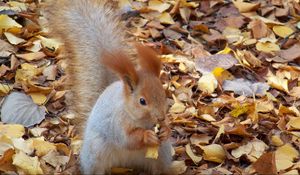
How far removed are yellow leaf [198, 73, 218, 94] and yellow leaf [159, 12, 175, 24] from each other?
0.51 m

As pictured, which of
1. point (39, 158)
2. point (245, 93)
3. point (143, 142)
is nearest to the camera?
point (143, 142)

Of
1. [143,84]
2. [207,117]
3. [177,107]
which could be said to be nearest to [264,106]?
[207,117]

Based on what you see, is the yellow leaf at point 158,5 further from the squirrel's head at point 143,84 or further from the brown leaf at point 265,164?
the squirrel's head at point 143,84

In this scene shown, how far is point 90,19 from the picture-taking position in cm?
253

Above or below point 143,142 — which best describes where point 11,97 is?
below

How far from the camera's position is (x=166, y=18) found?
3.29 metres

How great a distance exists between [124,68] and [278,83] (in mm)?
1055

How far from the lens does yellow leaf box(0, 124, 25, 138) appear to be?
2.40 meters

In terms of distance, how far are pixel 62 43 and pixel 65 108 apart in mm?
258

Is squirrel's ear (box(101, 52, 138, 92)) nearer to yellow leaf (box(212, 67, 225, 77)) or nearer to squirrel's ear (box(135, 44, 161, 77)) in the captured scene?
squirrel's ear (box(135, 44, 161, 77))

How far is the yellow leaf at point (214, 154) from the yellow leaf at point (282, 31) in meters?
0.98

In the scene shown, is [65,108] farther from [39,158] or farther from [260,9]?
[260,9]

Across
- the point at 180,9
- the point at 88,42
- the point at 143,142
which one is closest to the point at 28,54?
the point at 88,42

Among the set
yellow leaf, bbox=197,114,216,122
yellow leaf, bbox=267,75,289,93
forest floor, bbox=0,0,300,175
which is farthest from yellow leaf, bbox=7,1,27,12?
yellow leaf, bbox=267,75,289,93
